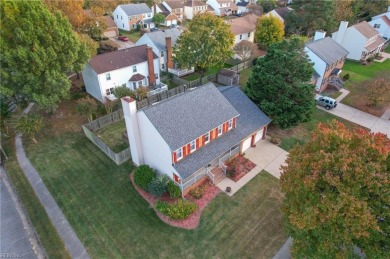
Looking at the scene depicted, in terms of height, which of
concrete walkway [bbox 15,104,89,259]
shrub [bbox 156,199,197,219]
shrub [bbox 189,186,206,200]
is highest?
shrub [bbox 156,199,197,219]

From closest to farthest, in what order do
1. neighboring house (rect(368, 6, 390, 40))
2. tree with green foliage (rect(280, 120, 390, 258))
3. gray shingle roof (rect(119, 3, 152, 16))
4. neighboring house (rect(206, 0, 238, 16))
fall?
tree with green foliage (rect(280, 120, 390, 258)), neighboring house (rect(368, 6, 390, 40)), gray shingle roof (rect(119, 3, 152, 16)), neighboring house (rect(206, 0, 238, 16))

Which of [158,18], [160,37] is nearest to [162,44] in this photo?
[160,37]

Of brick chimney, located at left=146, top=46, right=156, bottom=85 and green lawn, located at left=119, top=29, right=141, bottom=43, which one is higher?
brick chimney, located at left=146, top=46, right=156, bottom=85

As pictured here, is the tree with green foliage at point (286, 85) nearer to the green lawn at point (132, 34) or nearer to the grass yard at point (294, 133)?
the grass yard at point (294, 133)

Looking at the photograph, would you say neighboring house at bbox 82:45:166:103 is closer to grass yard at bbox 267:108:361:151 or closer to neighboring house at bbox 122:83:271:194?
neighboring house at bbox 122:83:271:194

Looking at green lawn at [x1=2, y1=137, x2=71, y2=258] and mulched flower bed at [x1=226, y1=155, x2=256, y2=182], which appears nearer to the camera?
green lawn at [x1=2, y1=137, x2=71, y2=258]

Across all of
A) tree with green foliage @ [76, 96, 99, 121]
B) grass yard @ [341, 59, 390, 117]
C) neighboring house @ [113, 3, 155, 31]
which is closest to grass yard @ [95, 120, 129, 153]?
tree with green foliage @ [76, 96, 99, 121]

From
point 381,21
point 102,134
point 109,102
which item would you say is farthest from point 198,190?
point 381,21

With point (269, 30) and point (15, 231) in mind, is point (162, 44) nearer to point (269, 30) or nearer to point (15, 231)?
point (269, 30)

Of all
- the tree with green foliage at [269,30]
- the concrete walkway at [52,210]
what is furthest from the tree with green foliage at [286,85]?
the tree with green foliage at [269,30]
